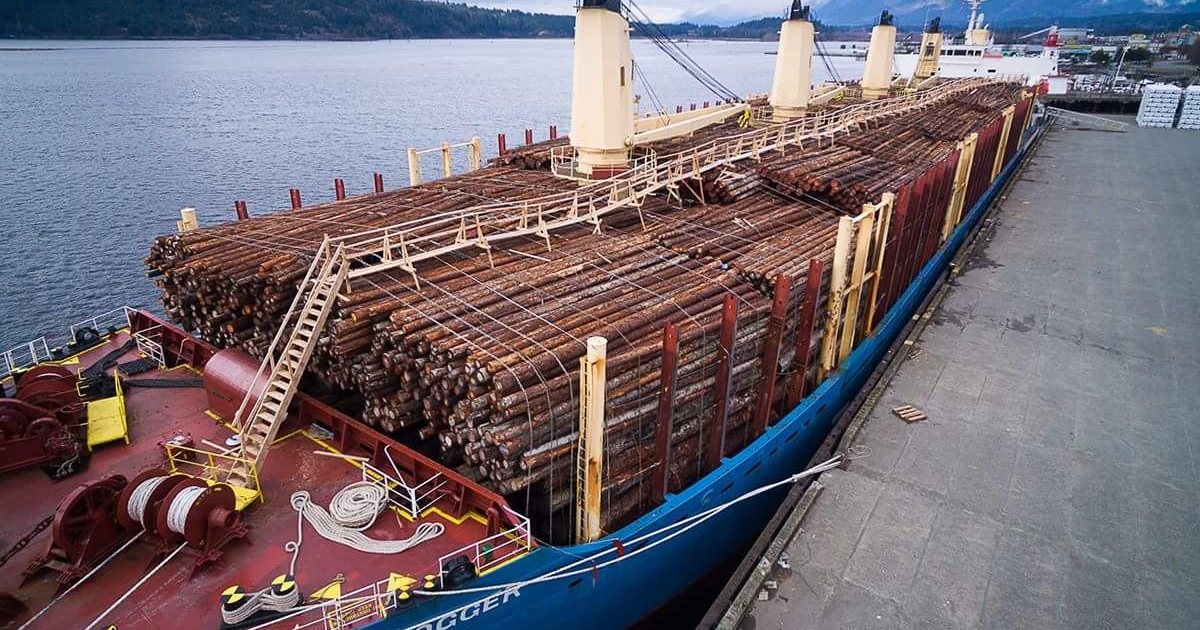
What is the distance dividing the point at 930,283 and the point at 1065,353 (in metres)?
7.18

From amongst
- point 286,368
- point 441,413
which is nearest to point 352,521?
point 441,413

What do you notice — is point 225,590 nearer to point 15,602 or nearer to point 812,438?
point 15,602

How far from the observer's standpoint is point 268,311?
12.6m

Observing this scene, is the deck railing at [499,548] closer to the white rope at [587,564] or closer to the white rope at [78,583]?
the white rope at [587,564]

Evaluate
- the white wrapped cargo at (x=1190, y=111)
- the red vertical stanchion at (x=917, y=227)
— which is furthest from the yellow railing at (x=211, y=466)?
the white wrapped cargo at (x=1190, y=111)

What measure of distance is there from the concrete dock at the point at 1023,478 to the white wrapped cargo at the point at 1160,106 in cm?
6232

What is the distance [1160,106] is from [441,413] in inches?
3643

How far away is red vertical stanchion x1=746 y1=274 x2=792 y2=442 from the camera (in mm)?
12898

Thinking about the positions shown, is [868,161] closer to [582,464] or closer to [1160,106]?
[582,464]

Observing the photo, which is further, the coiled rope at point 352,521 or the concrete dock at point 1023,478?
the concrete dock at point 1023,478

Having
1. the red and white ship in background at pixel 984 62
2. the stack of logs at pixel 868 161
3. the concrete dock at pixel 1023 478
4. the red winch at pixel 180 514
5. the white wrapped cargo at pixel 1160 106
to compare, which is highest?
the red and white ship in background at pixel 984 62

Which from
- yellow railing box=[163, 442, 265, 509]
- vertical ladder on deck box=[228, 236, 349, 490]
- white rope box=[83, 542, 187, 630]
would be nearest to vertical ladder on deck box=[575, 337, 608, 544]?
vertical ladder on deck box=[228, 236, 349, 490]

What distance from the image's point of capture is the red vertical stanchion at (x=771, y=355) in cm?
1290

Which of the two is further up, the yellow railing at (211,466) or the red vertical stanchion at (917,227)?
the red vertical stanchion at (917,227)
